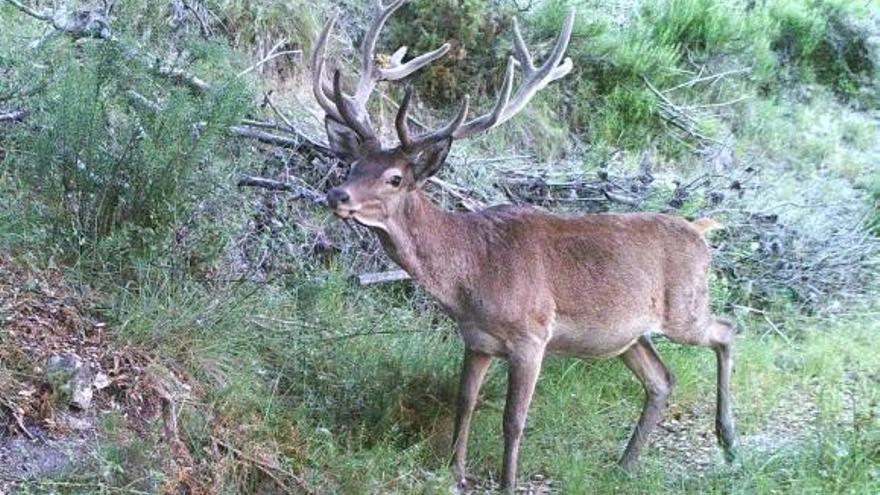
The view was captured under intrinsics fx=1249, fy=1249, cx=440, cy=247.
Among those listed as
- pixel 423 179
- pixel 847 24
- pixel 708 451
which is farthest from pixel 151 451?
pixel 847 24

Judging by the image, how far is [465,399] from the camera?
6.07m

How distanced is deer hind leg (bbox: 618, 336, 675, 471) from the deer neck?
1300 mm

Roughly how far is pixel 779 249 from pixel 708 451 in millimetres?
2842

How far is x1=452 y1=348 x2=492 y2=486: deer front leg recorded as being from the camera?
605cm

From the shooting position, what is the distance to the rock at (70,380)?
504cm

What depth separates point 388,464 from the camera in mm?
5520

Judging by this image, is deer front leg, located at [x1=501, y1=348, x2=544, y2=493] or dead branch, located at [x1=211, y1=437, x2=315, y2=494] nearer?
dead branch, located at [x1=211, y1=437, x2=315, y2=494]

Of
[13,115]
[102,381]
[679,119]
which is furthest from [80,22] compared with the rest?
[679,119]

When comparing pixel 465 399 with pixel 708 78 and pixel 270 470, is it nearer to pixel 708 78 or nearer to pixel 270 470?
pixel 270 470

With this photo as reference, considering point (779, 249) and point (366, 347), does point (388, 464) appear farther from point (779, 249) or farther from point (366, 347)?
point (779, 249)

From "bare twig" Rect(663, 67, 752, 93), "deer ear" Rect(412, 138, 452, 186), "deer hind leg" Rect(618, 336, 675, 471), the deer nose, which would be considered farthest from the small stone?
"bare twig" Rect(663, 67, 752, 93)

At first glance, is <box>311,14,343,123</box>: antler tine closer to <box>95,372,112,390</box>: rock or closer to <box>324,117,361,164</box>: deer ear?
<box>324,117,361,164</box>: deer ear

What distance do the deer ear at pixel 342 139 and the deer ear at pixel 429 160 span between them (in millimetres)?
329

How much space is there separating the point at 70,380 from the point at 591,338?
2496 millimetres
